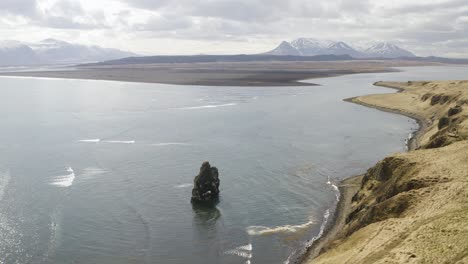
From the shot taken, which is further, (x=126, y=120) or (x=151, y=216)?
(x=126, y=120)

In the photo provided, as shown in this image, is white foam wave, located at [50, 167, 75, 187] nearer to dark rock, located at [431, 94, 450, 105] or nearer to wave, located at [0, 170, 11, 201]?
wave, located at [0, 170, 11, 201]

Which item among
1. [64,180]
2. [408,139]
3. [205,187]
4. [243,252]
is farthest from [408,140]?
[64,180]

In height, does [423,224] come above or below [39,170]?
above

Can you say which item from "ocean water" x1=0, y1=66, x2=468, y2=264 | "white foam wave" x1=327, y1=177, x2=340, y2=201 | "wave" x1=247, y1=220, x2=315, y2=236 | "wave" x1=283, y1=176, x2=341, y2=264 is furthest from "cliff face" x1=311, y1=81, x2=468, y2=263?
"ocean water" x1=0, y1=66, x2=468, y2=264

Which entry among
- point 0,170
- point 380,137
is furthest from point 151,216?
point 380,137

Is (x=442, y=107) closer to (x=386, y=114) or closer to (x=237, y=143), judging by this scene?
(x=386, y=114)

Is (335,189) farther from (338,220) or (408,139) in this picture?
(408,139)

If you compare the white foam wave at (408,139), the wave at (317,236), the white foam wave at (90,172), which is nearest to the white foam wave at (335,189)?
the wave at (317,236)
